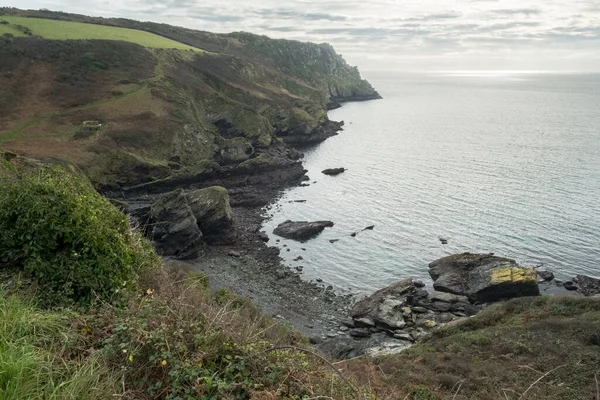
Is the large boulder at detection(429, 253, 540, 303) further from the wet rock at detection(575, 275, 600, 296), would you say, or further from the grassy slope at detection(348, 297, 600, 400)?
the grassy slope at detection(348, 297, 600, 400)

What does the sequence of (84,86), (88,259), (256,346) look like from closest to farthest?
(256,346), (88,259), (84,86)

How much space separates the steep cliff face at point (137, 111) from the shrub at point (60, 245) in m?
45.8

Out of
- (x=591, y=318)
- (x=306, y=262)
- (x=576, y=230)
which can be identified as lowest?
(x=306, y=262)

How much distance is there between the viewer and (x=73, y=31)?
90688 millimetres

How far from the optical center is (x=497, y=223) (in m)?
48.4

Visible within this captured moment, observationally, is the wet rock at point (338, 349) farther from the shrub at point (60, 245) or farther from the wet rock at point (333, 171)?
the wet rock at point (333, 171)

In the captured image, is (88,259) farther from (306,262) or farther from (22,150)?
(22,150)

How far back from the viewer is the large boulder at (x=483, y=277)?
33.9 m

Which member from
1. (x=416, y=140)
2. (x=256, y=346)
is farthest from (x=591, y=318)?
(x=416, y=140)

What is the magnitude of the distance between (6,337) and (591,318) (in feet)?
86.3

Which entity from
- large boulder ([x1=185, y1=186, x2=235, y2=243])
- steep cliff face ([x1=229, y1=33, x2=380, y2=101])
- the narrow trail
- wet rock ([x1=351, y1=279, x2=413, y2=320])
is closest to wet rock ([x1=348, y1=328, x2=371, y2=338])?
wet rock ([x1=351, y1=279, x2=413, y2=320])

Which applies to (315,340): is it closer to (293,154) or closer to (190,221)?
(190,221)

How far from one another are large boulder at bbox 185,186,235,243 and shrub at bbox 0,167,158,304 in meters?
33.4

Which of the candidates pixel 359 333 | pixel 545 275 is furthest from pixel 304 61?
pixel 359 333
